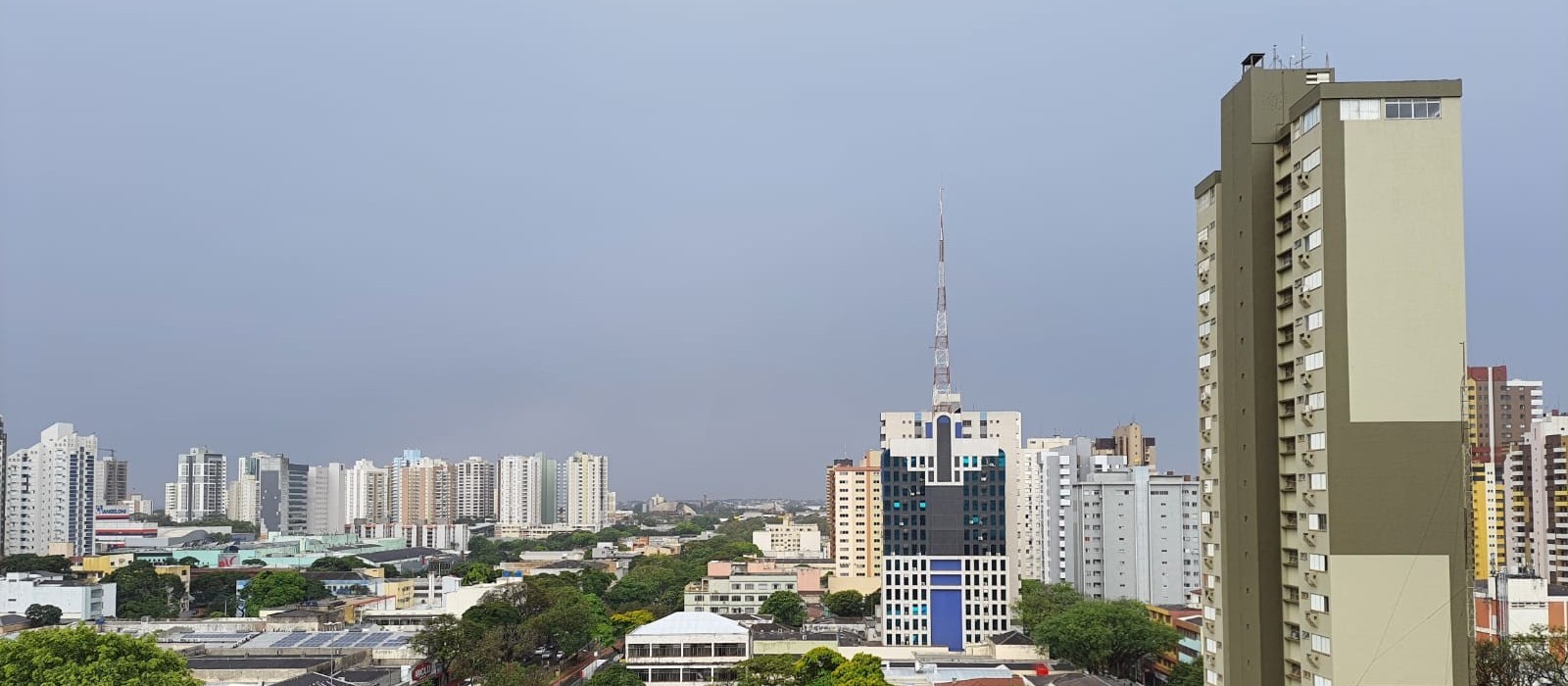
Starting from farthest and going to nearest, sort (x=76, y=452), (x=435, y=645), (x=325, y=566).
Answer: (x=76, y=452)
(x=325, y=566)
(x=435, y=645)

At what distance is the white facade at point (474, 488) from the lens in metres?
103

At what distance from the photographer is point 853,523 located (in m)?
48.9

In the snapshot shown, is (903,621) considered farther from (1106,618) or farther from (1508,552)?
(1508,552)

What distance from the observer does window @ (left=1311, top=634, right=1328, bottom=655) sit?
30.6 feet

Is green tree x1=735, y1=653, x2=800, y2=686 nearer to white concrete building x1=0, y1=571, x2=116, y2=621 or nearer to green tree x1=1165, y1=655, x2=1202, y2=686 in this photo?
green tree x1=1165, y1=655, x2=1202, y2=686

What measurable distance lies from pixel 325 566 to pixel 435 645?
30.3 meters

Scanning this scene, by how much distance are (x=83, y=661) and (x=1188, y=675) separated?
18.7 m

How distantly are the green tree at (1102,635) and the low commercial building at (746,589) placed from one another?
1526 cm

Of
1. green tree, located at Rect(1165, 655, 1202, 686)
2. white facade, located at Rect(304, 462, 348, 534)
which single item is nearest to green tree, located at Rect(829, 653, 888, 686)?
green tree, located at Rect(1165, 655, 1202, 686)

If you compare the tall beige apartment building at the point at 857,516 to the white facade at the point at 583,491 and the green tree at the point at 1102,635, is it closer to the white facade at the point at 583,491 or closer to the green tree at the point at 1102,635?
the green tree at the point at 1102,635

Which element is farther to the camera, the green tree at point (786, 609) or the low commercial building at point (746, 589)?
the low commercial building at point (746, 589)

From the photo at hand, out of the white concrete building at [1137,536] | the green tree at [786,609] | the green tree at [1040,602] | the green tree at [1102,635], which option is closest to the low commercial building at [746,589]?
the green tree at [786,609]

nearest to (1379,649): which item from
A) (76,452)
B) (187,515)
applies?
(76,452)

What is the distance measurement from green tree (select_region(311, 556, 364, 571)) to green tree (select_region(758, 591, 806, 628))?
2311cm
